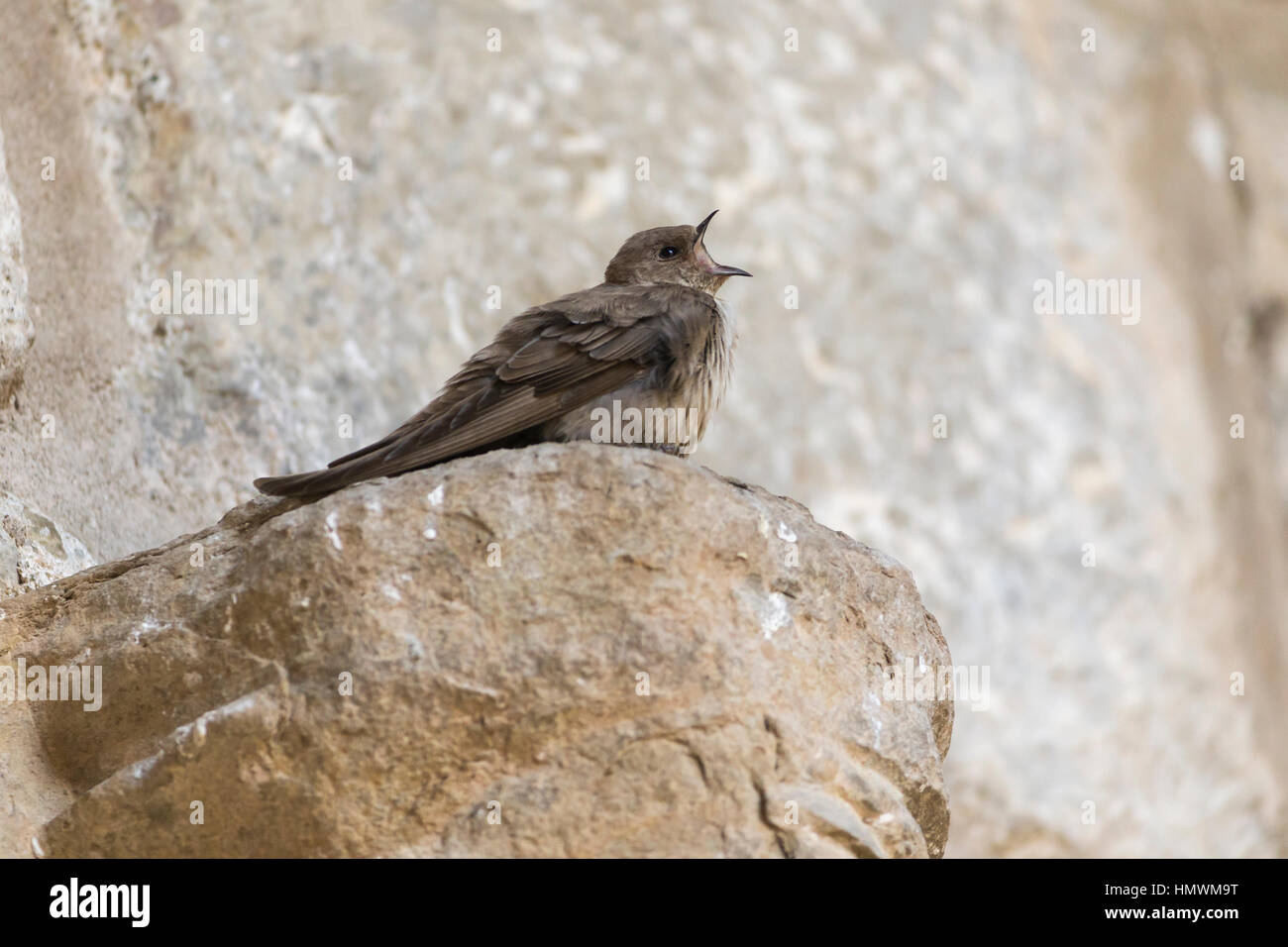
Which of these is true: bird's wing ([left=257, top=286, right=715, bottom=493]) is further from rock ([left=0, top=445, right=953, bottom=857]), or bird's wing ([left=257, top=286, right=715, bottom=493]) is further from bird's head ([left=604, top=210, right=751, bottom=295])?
bird's head ([left=604, top=210, right=751, bottom=295])

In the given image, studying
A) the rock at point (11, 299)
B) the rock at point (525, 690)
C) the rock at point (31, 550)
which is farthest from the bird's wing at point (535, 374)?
the rock at point (11, 299)

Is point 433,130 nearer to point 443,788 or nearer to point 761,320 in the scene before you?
point 761,320

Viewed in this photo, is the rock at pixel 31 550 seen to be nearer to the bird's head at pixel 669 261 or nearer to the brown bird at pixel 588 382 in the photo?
the brown bird at pixel 588 382

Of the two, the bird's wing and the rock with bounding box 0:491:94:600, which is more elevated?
the bird's wing

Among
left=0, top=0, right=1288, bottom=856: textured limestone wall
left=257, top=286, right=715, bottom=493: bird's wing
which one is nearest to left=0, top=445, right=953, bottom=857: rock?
left=257, top=286, right=715, bottom=493: bird's wing

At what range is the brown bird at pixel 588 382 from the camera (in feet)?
14.8

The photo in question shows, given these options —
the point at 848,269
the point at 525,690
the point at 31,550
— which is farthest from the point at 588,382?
the point at 848,269

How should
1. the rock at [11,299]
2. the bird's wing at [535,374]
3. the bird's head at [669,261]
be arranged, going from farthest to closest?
the bird's head at [669,261] < the rock at [11,299] < the bird's wing at [535,374]

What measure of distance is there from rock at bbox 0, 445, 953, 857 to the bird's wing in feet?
1.29

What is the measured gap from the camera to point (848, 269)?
30.2 ft

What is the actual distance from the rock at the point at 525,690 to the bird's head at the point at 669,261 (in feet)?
6.05

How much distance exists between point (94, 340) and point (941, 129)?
5.58m

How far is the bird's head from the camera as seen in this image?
5844 millimetres

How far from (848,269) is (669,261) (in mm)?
3542
